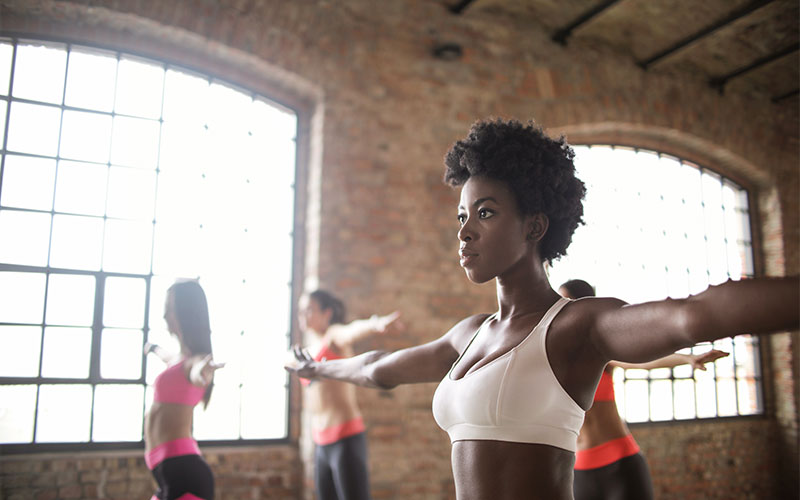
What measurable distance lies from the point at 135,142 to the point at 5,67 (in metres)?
0.87

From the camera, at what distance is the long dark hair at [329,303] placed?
4.18 metres

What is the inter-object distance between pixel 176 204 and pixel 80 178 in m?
0.62

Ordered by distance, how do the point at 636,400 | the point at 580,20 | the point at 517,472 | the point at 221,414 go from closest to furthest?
1. the point at 517,472
2. the point at 221,414
3. the point at 580,20
4. the point at 636,400

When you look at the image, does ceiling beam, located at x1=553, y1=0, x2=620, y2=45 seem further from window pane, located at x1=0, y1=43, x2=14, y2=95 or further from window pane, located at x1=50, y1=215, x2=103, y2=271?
window pane, located at x1=0, y1=43, x2=14, y2=95

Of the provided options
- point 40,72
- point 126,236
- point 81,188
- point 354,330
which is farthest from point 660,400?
point 40,72

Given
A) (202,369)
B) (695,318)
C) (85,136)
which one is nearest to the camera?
(695,318)

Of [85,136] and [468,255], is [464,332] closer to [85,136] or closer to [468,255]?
[468,255]

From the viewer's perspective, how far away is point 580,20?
18.6 feet

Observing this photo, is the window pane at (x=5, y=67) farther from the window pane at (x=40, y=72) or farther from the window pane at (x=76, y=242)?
the window pane at (x=76, y=242)

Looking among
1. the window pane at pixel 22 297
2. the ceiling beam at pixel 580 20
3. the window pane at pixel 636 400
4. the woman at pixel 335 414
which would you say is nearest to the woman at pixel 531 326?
the woman at pixel 335 414

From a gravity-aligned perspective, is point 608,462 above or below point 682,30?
below

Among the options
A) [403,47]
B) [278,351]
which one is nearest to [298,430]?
[278,351]

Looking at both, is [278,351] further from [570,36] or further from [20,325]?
[570,36]

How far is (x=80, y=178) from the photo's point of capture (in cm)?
420
